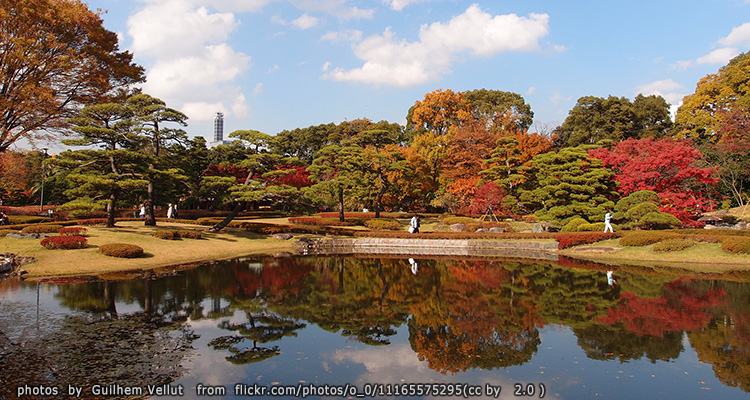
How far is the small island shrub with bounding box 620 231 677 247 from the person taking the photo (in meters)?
23.5

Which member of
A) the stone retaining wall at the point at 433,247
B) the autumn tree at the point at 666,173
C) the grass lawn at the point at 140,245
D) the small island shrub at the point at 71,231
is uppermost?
the autumn tree at the point at 666,173

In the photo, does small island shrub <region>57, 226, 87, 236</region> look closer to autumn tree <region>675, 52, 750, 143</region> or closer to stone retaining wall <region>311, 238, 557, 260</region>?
stone retaining wall <region>311, 238, 557, 260</region>

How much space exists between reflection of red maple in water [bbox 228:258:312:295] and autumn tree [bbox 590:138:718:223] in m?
23.3

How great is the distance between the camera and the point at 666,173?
29.2 meters

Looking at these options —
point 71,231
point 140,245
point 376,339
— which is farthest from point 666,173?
point 71,231

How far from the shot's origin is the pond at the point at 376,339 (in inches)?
281

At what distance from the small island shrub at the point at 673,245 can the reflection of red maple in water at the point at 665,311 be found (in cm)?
835

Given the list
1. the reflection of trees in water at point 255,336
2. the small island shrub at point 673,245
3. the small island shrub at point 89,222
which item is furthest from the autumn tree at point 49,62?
the small island shrub at point 673,245

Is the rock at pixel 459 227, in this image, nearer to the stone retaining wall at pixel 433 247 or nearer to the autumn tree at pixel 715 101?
the stone retaining wall at pixel 433 247

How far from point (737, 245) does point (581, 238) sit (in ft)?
23.7

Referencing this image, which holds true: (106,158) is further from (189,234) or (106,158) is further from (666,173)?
(666,173)

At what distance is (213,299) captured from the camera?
535 inches

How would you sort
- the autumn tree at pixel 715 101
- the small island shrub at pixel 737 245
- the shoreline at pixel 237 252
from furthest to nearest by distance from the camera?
the autumn tree at pixel 715 101
the small island shrub at pixel 737 245
the shoreline at pixel 237 252

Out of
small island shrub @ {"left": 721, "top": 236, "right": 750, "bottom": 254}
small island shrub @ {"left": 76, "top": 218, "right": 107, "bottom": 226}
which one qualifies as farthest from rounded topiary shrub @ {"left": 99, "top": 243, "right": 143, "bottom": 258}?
small island shrub @ {"left": 721, "top": 236, "right": 750, "bottom": 254}
